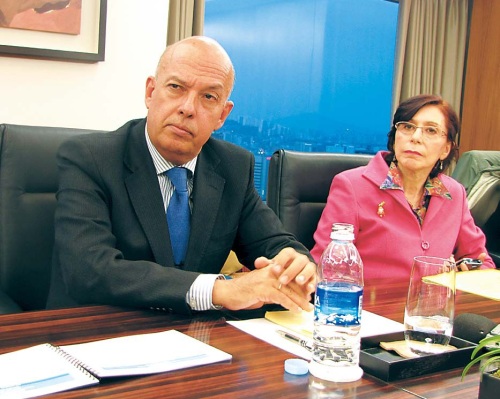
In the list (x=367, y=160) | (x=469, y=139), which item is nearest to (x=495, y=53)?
(x=469, y=139)

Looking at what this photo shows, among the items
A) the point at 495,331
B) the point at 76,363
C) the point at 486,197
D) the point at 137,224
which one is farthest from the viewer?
the point at 486,197

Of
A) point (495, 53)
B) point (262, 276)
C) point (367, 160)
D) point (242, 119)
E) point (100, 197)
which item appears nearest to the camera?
point (262, 276)

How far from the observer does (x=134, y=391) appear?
94 cm

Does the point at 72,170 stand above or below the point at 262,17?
below

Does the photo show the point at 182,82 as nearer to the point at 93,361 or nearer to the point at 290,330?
the point at 290,330

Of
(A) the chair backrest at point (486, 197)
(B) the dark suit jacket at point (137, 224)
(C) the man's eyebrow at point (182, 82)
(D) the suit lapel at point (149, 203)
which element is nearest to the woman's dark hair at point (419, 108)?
(A) the chair backrest at point (486, 197)

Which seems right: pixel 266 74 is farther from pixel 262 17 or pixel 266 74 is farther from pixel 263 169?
pixel 263 169

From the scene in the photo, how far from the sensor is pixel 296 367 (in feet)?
3.49

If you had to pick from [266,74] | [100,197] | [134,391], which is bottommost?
[134,391]

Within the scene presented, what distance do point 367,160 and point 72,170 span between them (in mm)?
1293

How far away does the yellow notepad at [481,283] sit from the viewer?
71.4 inches

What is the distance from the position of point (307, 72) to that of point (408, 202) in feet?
7.69

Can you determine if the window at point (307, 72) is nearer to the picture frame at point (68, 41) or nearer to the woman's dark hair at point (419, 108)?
the picture frame at point (68, 41)

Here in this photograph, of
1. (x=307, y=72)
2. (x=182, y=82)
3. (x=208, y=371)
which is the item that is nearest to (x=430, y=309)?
(x=208, y=371)
